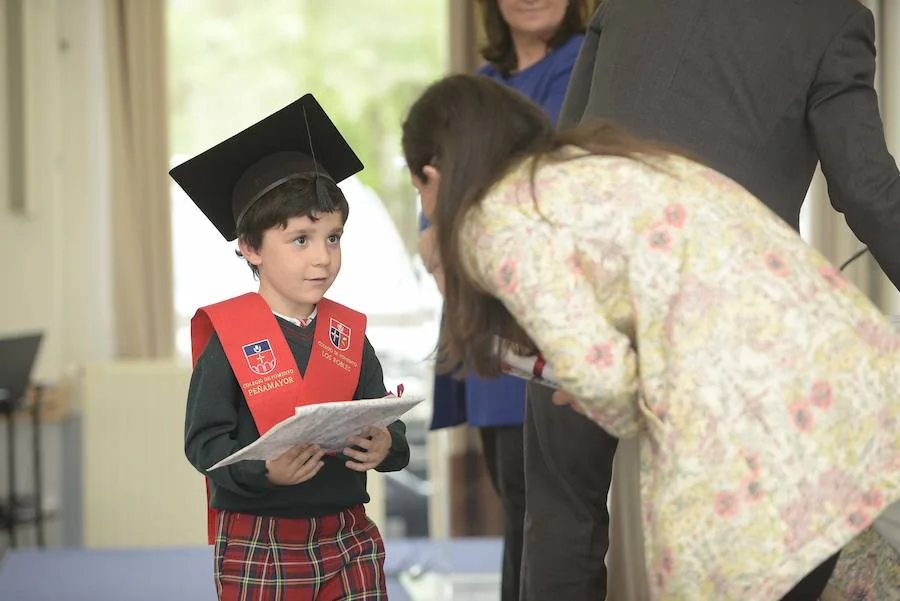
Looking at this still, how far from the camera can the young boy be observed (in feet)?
6.41

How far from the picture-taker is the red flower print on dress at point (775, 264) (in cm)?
166

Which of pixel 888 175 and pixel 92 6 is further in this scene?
pixel 92 6

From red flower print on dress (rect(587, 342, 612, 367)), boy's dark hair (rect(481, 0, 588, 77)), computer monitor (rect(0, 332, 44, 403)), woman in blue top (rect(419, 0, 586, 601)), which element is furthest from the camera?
computer monitor (rect(0, 332, 44, 403))

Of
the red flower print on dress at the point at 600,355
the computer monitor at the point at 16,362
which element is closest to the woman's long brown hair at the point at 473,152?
the red flower print on dress at the point at 600,355

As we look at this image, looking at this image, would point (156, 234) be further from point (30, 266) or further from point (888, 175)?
point (888, 175)

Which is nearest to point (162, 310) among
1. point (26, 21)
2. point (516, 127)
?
point (26, 21)

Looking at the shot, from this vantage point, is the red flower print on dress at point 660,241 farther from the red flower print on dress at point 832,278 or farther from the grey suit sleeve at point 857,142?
the grey suit sleeve at point 857,142

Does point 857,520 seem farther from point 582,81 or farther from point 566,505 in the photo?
point 582,81

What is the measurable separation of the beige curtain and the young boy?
9.35ft

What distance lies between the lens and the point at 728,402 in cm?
162

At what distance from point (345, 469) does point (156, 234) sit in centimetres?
301

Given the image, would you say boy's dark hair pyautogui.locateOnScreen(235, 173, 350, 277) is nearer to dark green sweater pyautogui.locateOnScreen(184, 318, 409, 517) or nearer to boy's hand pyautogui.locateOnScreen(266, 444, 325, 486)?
dark green sweater pyautogui.locateOnScreen(184, 318, 409, 517)

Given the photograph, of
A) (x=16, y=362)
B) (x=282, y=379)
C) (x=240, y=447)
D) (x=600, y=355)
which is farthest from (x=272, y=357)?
(x=16, y=362)

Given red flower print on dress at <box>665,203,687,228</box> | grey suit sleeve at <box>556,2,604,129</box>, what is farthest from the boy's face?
red flower print on dress at <box>665,203,687,228</box>
